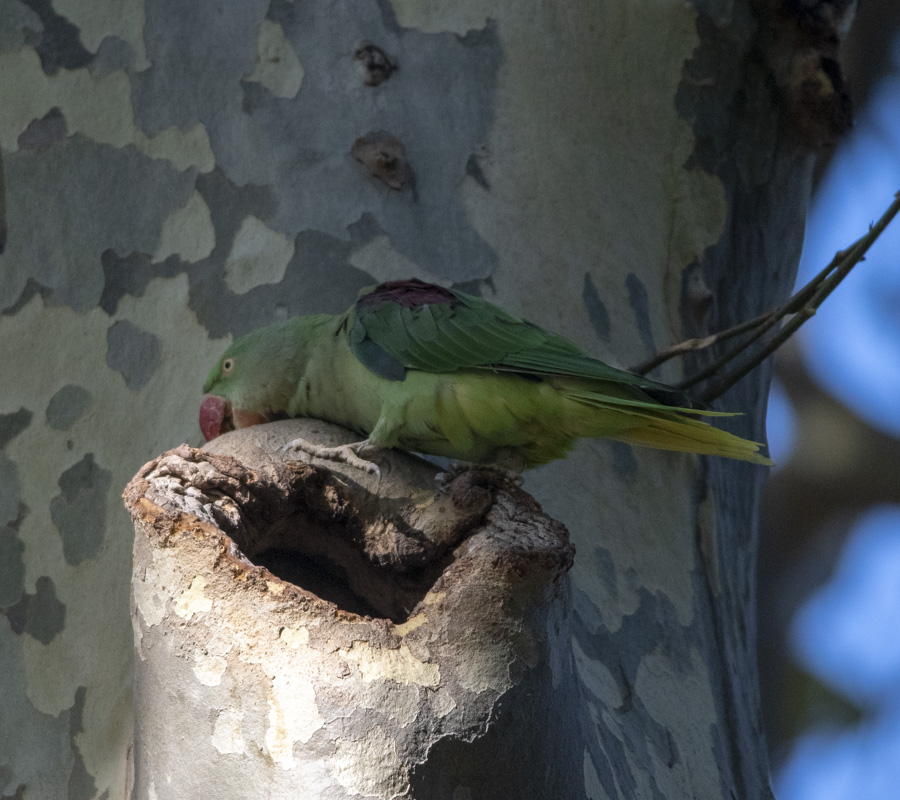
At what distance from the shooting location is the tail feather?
2.36 meters

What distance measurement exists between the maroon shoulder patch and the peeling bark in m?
0.80

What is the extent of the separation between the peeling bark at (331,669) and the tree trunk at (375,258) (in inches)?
1.4

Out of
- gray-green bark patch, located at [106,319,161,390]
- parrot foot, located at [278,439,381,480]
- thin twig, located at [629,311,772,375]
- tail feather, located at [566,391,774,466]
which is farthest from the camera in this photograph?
thin twig, located at [629,311,772,375]

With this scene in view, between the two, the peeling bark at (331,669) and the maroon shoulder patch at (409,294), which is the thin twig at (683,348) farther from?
the peeling bark at (331,669)

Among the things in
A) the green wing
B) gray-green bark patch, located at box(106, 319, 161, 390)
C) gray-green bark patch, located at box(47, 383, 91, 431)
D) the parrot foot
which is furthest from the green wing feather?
gray-green bark patch, located at box(47, 383, 91, 431)

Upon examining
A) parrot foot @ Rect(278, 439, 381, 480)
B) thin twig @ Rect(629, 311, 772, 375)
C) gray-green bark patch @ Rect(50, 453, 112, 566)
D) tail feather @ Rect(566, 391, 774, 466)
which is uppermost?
thin twig @ Rect(629, 311, 772, 375)

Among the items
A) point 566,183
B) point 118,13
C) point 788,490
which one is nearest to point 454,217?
point 566,183

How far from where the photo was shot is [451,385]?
→ 2502mm

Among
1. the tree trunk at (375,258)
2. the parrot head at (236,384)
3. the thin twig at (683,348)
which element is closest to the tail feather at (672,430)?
the tree trunk at (375,258)

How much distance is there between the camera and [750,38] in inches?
136

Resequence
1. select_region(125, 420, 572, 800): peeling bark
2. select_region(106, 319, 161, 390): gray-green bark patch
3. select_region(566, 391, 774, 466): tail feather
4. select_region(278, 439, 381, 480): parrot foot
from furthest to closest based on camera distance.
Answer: select_region(106, 319, 161, 390): gray-green bark patch < select_region(566, 391, 774, 466): tail feather < select_region(278, 439, 381, 480): parrot foot < select_region(125, 420, 572, 800): peeling bark

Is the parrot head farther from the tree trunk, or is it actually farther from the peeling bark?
the peeling bark

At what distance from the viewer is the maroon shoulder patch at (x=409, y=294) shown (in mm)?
2561

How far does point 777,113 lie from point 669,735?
2.37 meters
